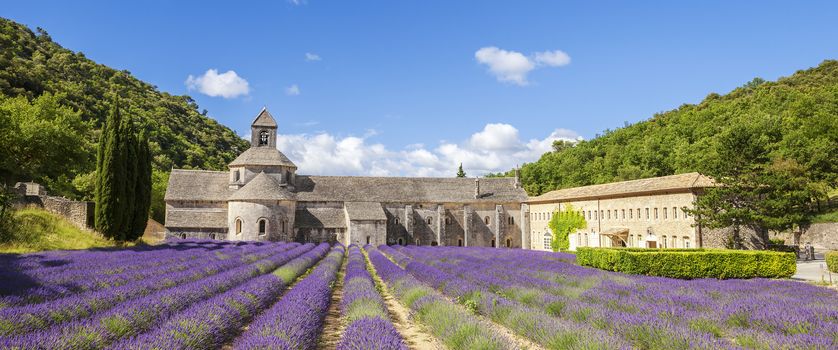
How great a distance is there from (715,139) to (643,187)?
21059mm

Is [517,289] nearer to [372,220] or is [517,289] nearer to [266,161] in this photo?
[372,220]

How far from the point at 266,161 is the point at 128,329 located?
37.3 metres

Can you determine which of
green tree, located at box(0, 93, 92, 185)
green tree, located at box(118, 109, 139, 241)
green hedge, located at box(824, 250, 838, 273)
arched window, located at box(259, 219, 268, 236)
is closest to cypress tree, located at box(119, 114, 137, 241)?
green tree, located at box(118, 109, 139, 241)

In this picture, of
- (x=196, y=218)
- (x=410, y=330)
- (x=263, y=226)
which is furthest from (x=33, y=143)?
(x=410, y=330)

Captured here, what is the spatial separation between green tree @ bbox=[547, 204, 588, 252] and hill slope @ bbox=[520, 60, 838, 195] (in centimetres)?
912

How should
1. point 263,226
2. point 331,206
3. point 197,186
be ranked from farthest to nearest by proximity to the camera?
point 331,206, point 197,186, point 263,226

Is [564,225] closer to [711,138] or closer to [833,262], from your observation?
[833,262]

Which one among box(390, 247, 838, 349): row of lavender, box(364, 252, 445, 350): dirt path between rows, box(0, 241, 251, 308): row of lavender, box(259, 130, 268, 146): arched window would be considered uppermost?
box(259, 130, 268, 146): arched window

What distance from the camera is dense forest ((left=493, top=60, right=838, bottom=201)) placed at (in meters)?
37.9

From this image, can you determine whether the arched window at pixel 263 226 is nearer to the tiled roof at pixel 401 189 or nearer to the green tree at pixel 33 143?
the tiled roof at pixel 401 189

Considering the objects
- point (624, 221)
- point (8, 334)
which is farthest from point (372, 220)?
point (8, 334)

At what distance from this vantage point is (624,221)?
33031 mm

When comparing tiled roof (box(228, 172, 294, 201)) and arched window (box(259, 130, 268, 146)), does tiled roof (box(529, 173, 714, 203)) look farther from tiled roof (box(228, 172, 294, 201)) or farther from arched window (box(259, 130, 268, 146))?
arched window (box(259, 130, 268, 146))

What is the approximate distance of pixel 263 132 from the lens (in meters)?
45.2
